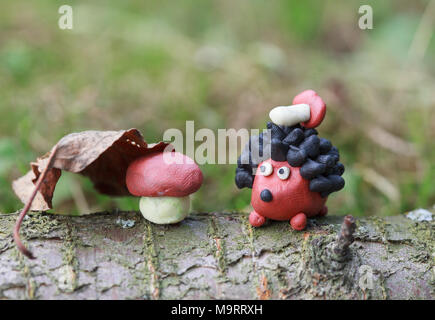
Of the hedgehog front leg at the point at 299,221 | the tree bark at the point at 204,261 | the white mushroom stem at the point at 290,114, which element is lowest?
the tree bark at the point at 204,261

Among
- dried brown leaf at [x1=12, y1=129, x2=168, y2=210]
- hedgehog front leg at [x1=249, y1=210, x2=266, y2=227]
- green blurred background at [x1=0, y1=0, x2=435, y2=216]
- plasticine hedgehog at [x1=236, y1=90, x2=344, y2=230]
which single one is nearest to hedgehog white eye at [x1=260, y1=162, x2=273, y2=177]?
plasticine hedgehog at [x1=236, y1=90, x2=344, y2=230]

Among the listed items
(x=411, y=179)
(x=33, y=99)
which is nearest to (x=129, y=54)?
(x=33, y=99)

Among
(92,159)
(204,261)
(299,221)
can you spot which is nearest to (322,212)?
(299,221)

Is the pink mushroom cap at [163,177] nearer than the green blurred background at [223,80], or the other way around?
the pink mushroom cap at [163,177]

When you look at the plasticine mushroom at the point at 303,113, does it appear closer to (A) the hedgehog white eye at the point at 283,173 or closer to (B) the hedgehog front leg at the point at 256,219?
(A) the hedgehog white eye at the point at 283,173

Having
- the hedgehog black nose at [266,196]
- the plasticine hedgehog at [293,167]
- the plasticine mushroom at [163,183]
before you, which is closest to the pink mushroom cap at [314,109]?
the plasticine hedgehog at [293,167]

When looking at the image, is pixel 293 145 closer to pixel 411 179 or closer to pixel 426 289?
pixel 426 289
